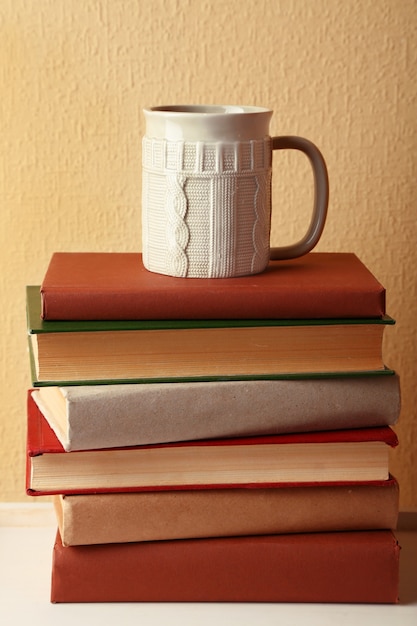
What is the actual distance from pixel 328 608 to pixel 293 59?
481 mm

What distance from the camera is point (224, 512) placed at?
708 millimetres

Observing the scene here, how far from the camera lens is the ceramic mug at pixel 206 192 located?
0.68 m

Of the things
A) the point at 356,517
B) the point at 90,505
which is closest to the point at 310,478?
the point at 356,517

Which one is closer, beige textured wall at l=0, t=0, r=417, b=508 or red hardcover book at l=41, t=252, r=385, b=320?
red hardcover book at l=41, t=252, r=385, b=320

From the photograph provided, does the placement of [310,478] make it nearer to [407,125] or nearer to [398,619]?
[398,619]

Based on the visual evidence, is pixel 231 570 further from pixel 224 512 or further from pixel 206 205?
pixel 206 205

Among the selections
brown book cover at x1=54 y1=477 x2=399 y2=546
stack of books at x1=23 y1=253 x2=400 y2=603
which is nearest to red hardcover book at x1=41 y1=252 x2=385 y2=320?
stack of books at x1=23 y1=253 x2=400 y2=603

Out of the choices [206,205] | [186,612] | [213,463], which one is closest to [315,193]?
[206,205]

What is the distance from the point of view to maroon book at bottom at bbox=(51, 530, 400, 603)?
71 centimetres

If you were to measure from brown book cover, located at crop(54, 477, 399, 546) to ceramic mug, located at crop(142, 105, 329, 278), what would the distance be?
0.17m

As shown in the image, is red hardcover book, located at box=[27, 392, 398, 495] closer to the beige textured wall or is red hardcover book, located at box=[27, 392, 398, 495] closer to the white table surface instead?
the white table surface

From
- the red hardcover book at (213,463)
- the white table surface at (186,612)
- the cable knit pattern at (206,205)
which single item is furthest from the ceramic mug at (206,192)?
the white table surface at (186,612)

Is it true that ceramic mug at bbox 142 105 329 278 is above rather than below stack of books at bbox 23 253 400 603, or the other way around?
above

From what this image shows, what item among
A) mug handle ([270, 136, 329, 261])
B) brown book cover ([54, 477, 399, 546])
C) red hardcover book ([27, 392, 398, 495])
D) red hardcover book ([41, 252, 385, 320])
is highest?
mug handle ([270, 136, 329, 261])
